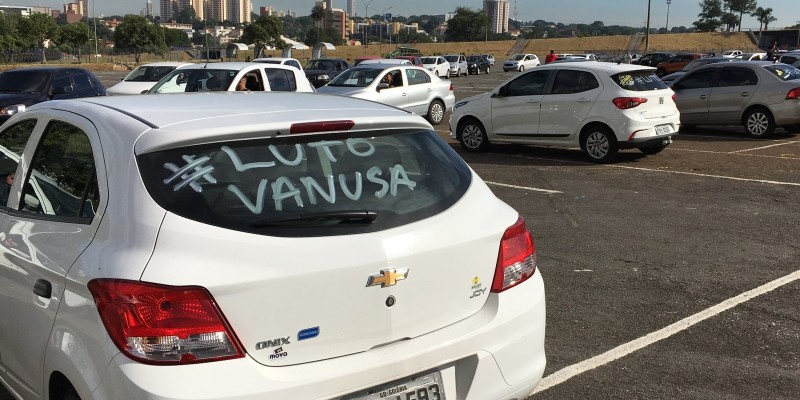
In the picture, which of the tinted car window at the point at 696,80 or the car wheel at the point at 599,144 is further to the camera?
the tinted car window at the point at 696,80

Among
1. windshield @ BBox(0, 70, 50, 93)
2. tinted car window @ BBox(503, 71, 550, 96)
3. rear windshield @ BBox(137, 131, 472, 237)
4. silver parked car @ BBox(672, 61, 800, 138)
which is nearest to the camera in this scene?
rear windshield @ BBox(137, 131, 472, 237)

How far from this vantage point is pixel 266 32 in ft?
301

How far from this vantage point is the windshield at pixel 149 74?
19859 mm

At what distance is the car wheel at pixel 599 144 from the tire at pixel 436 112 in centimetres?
756

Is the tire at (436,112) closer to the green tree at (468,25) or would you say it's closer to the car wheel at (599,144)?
the car wheel at (599,144)

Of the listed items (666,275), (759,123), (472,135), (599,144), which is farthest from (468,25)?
(666,275)

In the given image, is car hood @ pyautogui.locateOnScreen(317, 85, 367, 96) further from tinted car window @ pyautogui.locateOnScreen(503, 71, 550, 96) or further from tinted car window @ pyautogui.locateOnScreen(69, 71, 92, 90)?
tinted car window @ pyautogui.locateOnScreen(69, 71, 92, 90)

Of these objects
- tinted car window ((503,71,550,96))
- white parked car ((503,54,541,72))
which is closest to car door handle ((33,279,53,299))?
tinted car window ((503,71,550,96))

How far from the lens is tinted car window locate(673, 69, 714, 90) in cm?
1642

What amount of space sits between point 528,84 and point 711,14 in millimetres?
143902

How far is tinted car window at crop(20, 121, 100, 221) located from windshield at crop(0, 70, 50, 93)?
14631mm

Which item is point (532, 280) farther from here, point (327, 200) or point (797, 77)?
point (797, 77)

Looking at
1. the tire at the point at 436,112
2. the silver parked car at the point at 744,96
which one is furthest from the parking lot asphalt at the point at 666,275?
the tire at the point at 436,112

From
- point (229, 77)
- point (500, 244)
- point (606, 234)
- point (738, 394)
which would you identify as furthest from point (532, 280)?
point (229, 77)
